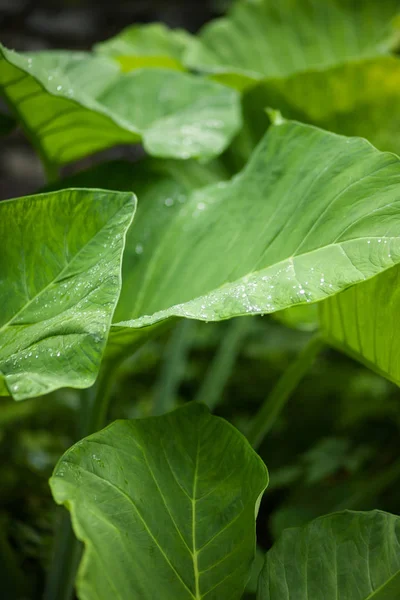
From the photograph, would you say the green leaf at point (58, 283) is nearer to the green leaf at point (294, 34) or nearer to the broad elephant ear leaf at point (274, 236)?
the broad elephant ear leaf at point (274, 236)

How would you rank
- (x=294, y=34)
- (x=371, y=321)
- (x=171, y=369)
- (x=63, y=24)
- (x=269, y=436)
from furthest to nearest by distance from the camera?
(x=63, y=24) → (x=269, y=436) → (x=294, y=34) → (x=171, y=369) → (x=371, y=321)

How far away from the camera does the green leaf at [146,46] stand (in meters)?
1.37

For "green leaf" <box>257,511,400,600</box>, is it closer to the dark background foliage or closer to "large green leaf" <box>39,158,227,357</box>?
"large green leaf" <box>39,158,227,357</box>

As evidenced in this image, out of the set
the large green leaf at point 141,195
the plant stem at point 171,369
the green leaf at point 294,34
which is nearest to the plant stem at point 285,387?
the large green leaf at point 141,195

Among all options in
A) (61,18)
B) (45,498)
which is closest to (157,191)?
(45,498)

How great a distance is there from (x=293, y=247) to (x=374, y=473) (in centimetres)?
91

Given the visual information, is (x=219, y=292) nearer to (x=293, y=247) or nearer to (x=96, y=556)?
(x=293, y=247)

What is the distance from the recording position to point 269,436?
5.31 ft

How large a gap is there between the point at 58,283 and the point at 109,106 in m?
0.62

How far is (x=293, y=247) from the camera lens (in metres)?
0.63

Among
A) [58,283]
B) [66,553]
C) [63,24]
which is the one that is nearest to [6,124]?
[58,283]

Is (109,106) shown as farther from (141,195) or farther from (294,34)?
(294,34)

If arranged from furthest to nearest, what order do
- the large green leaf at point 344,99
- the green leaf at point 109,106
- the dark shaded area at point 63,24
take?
the dark shaded area at point 63,24 < the large green leaf at point 344,99 < the green leaf at point 109,106

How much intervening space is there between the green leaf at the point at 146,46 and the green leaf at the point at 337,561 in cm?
110
